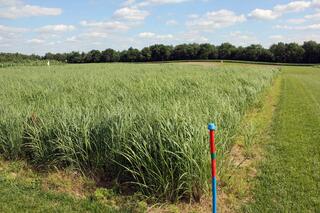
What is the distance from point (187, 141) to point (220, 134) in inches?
33.1

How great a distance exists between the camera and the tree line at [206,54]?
7238 cm

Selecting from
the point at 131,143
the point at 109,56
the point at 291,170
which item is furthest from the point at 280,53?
the point at 131,143

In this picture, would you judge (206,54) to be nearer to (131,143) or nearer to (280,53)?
(280,53)

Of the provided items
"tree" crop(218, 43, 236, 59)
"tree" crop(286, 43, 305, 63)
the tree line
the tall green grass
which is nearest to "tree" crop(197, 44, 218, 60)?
the tree line

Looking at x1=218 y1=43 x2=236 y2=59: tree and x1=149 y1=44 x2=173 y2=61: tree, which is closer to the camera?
x1=218 y1=43 x2=236 y2=59: tree

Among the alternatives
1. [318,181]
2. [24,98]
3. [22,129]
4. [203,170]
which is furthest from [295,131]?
[24,98]

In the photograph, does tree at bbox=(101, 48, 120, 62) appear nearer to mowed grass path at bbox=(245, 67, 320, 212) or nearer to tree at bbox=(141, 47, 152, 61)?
tree at bbox=(141, 47, 152, 61)

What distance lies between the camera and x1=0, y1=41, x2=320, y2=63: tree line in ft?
237

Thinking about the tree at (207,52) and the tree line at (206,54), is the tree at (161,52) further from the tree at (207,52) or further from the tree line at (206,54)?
the tree at (207,52)

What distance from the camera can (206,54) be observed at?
8331 cm

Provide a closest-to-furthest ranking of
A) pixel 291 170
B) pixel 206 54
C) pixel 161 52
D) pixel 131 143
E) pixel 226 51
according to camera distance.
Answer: pixel 131 143
pixel 291 170
pixel 226 51
pixel 206 54
pixel 161 52

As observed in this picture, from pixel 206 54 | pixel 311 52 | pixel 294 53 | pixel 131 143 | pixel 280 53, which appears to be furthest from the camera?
pixel 206 54

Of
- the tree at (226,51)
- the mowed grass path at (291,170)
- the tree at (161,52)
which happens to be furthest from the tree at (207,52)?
the mowed grass path at (291,170)

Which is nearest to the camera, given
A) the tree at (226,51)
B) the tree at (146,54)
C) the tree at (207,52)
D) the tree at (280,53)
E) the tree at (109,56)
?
the tree at (280,53)
